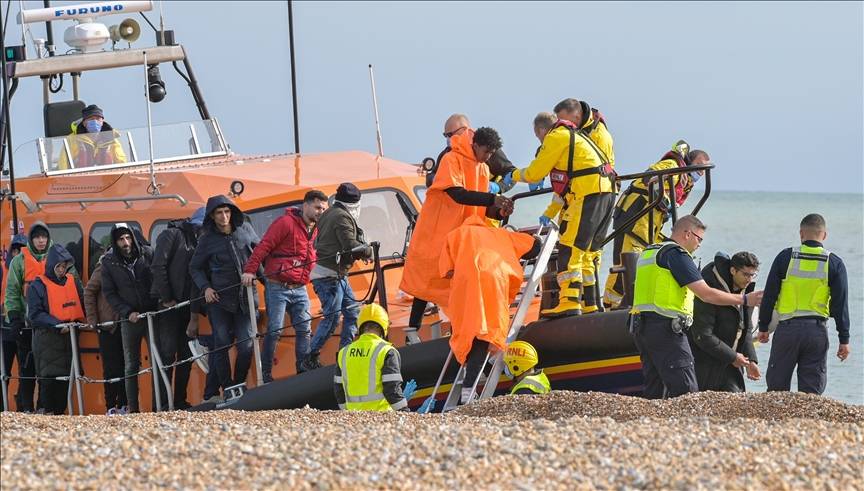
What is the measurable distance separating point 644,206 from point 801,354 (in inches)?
67.2

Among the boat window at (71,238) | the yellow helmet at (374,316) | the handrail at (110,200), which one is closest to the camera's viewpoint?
the yellow helmet at (374,316)

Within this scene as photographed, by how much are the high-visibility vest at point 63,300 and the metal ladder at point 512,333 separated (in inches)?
110

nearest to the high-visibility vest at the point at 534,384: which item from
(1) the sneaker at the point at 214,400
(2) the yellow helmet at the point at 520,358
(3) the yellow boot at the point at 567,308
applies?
(2) the yellow helmet at the point at 520,358

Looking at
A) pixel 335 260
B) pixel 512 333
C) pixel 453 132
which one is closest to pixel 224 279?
pixel 335 260

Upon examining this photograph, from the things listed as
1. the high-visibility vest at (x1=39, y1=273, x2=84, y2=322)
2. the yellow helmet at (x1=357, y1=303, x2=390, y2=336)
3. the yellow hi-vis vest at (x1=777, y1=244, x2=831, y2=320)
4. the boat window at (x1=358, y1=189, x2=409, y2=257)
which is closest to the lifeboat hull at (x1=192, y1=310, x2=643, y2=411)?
the yellow helmet at (x1=357, y1=303, x2=390, y2=336)

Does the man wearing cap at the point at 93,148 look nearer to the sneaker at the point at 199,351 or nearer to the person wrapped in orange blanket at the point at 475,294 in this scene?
the sneaker at the point at 199,351

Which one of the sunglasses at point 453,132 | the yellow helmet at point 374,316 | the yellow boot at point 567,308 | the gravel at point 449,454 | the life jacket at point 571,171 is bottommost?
the gravel at point 449,454

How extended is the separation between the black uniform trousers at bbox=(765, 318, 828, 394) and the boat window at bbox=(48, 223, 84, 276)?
15.2 ft

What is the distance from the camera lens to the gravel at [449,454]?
17.6 feet

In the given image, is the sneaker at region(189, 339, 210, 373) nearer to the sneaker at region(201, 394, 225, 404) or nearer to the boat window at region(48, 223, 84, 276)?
the sneaker at region(201, 394, 225, 404)

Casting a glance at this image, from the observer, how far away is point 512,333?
27.9 feet

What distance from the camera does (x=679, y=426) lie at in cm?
651

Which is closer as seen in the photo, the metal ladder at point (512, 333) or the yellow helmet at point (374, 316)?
the yellow helmet at point (374, 316)

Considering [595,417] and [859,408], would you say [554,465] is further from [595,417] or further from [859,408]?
[859,408]
